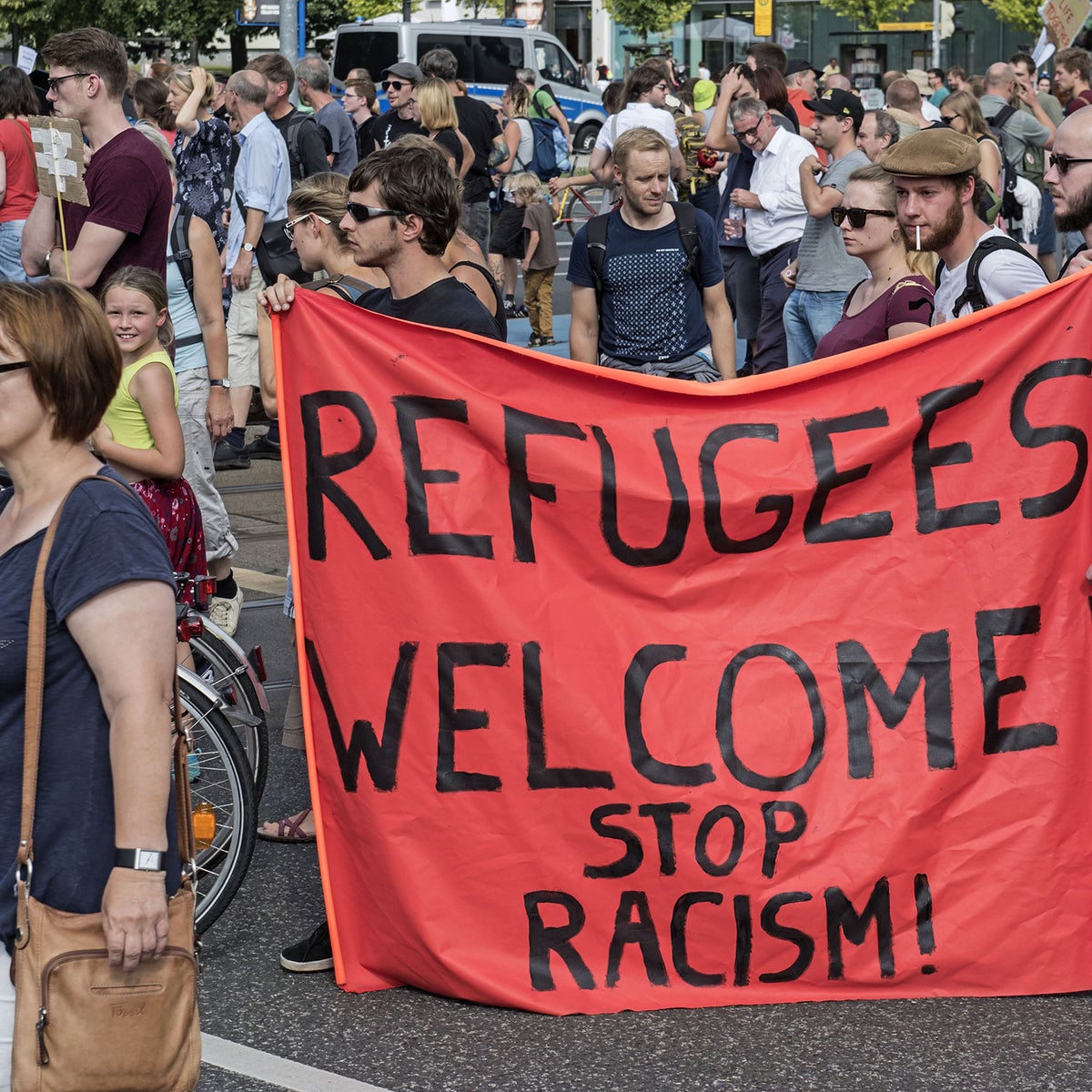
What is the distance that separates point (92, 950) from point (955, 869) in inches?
82.5

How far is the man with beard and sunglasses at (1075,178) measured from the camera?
176 inches

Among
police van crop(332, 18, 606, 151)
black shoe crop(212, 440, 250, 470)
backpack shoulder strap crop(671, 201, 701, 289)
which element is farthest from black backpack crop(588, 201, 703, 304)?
police van crop(332, 18, 606, 151)

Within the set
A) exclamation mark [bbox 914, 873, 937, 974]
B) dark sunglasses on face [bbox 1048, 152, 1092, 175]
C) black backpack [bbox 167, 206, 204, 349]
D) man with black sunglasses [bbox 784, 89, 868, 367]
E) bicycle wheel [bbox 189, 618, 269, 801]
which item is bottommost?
exclamation mark [bbox 914, 873, 937, 974]

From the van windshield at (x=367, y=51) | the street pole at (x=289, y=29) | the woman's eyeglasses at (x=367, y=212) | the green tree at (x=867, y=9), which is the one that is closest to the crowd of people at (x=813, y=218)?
the woman's eyeglasses at (x=367, y=212)

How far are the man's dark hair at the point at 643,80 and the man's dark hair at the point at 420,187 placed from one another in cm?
813

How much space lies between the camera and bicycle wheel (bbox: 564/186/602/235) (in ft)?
69.7

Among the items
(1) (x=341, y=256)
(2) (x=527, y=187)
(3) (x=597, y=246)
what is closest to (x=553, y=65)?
(2) (x=527, y=187)

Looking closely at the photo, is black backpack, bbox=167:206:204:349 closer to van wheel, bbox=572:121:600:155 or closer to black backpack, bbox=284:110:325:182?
black backpack, bbox=284:110:325:182

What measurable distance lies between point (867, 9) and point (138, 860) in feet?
180

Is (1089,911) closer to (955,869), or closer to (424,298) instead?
(955,869)

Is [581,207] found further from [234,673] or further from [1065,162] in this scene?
[234,673]

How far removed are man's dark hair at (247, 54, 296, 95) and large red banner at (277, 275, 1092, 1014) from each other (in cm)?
779

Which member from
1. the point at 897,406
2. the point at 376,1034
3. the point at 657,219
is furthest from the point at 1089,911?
the point at 657,219

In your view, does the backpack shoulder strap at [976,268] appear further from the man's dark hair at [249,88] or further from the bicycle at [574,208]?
the bicycle at [574,208]
